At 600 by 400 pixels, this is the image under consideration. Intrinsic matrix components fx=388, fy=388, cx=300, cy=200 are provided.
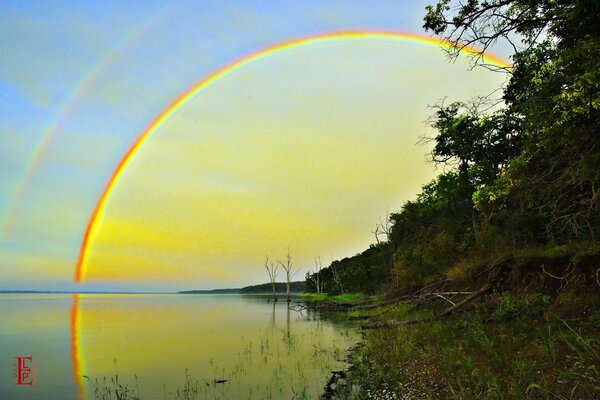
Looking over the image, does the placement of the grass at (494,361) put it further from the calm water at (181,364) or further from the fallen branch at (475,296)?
the calm water at (181,364)

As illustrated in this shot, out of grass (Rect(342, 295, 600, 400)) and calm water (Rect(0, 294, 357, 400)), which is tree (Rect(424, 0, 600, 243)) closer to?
grass (Rect(342, 295, 600, 400))

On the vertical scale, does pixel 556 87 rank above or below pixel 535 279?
above

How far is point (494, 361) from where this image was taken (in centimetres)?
1101

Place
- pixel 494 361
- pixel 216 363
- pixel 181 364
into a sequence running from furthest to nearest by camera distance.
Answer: pixel 181 364, pixel 216 363, pixel 494 361

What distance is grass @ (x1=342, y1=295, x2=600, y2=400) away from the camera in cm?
839

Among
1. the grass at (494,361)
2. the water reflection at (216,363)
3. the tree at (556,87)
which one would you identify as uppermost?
the tree at (556,87)

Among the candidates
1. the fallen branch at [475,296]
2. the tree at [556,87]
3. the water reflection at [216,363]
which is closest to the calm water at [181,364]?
the water reflection at [216,363]

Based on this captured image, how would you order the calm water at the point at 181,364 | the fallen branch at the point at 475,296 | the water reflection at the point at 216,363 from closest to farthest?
1. the water reflection at the point at 216,363
2. the calm water at the point at 181,364
3. the fallen branch at the point at 475,296

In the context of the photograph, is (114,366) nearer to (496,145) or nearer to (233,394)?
(233,394)

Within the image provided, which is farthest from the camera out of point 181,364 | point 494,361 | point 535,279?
point 181,364

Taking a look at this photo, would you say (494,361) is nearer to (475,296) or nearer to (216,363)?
A: (475,296)

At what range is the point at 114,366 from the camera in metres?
21.1

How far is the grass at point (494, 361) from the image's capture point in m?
8.39

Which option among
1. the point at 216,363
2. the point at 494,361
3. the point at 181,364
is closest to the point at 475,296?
the point at 494,361
